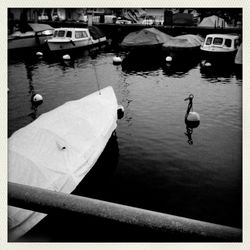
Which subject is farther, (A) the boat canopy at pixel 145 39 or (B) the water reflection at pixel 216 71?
(A) the boat canopy at pixel 145 39

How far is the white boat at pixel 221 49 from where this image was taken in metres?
29.2

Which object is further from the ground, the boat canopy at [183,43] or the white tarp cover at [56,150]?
the boat canopy at [183,43]

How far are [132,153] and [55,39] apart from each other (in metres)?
25.7

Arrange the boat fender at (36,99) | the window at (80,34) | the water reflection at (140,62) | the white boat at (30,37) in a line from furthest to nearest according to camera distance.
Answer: the window at (80,34) → the white boat at (30,37) → the water reflection at (140,62) → the boat fender at (36,99)

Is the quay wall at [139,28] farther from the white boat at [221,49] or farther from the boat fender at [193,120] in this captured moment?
the boat fender at [193,120]

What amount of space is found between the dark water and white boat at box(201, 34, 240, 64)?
383 centimetres

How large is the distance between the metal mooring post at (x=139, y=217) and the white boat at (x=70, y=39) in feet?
110

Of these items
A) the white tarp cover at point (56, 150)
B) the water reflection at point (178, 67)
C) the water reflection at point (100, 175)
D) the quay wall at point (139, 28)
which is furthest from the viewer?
the quay wall at point (139, 28)

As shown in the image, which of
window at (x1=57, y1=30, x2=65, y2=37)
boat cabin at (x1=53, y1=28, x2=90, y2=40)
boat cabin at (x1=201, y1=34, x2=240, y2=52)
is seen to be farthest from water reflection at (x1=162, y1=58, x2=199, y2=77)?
window at (x1=57, y1=30, x2=65, y2=37)

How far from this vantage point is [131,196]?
979cm

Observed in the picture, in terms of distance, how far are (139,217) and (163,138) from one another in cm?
1170

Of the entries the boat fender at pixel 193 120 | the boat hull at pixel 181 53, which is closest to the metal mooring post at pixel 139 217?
the boat fender at pixel 193 120

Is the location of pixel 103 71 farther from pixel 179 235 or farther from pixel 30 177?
pixel 179 235

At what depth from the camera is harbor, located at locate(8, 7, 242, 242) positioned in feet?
28.3
